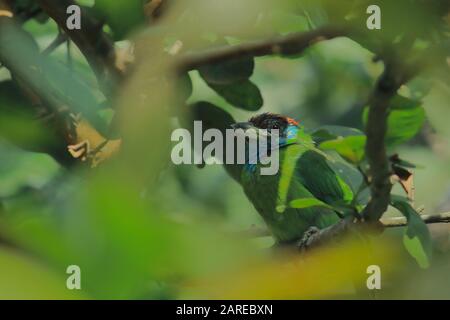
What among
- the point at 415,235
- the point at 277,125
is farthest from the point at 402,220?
the point at 277,125

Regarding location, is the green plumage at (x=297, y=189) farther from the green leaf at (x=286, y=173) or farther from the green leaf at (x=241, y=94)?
the green leaf at (x=241, y=94)

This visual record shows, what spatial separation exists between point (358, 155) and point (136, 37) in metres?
0.42

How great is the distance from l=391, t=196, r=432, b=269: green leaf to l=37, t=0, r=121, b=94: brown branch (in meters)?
0.57

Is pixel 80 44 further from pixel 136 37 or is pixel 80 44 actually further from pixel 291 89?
pixel 291 89

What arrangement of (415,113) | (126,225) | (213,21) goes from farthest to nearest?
(213,21) → (415,113) → (126,225)

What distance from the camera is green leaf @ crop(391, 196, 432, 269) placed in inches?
32.5

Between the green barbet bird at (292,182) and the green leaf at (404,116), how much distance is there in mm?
741

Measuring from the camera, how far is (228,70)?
4.39 feet

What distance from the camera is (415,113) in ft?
2.17

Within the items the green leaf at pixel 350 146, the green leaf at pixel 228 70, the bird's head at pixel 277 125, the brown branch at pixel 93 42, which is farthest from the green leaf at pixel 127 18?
the bird's head at pixel 277 125

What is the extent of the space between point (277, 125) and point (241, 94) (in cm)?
23

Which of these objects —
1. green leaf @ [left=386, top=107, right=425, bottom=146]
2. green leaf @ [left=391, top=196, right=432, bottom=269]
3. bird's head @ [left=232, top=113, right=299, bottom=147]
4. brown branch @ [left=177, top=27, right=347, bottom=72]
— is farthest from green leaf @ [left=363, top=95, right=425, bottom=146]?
bird's head @ [left=232, top=113, right=299, bottom=147]

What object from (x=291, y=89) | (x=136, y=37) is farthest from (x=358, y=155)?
(x=291, y=89)

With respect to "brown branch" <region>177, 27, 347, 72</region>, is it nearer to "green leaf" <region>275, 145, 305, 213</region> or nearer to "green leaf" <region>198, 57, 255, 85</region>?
"green leaf" <region>198, 57, 255, 85</region>
